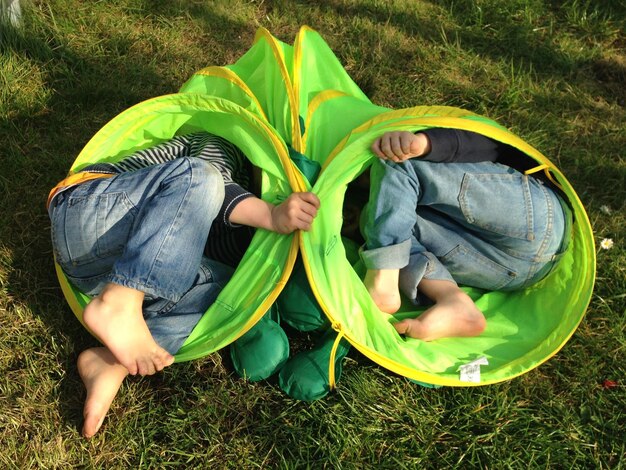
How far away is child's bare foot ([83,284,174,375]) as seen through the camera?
1.51 m

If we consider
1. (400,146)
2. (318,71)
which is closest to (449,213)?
(400,146)

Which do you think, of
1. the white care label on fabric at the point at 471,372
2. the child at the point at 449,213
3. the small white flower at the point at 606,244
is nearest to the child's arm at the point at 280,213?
the child at the point at 449,213

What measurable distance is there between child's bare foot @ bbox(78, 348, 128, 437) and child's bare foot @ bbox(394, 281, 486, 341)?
826mm

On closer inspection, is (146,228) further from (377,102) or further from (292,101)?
(377,102)

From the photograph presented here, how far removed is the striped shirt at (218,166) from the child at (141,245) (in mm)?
25

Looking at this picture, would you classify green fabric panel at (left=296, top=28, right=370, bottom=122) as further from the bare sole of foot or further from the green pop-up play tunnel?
the bare sole of foot

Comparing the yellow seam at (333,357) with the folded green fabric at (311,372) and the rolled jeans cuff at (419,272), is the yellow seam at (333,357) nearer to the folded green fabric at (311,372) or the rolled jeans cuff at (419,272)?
the folded green fabric at (311,372)

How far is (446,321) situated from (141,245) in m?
0.90

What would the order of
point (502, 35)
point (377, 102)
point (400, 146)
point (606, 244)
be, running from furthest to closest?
point (502, 35) → point (377, 102) → point (606, 244) → point (400, 146)

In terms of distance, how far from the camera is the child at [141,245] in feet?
5.03

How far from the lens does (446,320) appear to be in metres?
1.75

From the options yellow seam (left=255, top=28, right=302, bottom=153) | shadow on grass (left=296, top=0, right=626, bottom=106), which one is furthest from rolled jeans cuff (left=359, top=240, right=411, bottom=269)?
shadow on grass (left=296, top=0, right=626, bottom=106)

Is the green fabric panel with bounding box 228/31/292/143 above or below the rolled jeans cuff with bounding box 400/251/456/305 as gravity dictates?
above

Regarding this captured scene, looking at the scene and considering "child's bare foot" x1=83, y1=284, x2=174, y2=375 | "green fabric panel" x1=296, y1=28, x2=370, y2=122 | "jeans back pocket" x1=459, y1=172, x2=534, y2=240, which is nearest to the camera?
"child's bare foot" x1=83, y1=284, x2=174, y2=375
